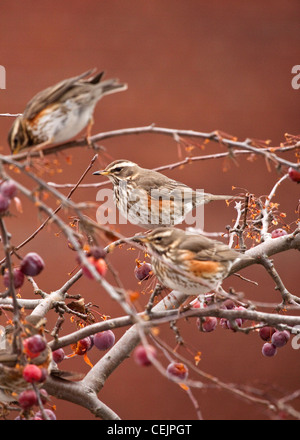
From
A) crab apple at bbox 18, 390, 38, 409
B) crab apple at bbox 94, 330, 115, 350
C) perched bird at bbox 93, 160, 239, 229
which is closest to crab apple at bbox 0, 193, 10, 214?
crab apple at bbox 18, 390, 38, 409

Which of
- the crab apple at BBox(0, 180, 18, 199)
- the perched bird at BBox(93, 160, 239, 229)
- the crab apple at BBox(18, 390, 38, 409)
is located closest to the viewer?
the crab apple at BBox(0, 180, 18, 199)

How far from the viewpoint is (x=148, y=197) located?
5.20 ft

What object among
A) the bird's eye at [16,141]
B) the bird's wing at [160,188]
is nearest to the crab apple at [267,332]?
the bird's wing at [160,188]

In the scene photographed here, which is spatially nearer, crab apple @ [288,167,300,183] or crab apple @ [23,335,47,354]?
crab apple @ [23,335,47,354]

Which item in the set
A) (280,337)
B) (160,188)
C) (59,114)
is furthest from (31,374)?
(160,188)

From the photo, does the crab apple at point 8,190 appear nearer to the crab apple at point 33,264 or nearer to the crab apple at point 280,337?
the crab apple at point 33,264

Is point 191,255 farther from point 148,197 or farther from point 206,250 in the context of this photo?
point 148,197

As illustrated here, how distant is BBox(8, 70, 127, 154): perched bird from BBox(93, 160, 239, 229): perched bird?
0.51 m

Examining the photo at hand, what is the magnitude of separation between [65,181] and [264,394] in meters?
2.03

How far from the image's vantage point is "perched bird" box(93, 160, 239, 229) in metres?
1.56

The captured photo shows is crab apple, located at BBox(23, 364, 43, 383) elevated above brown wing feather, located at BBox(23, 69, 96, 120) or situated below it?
below

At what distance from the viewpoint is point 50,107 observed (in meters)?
1.02

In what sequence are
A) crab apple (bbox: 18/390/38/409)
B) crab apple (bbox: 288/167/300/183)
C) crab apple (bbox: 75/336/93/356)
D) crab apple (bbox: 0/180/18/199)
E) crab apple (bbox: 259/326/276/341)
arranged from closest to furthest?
crab apple (bbox: 0/180/18/199) → crab apple (bbox: 18/390/38/409) → crab apple (bbox: 288/167/300/183) → crab apple (bbox: 75/336/93/356) → crab apple (bbox: 259/326/276/341)

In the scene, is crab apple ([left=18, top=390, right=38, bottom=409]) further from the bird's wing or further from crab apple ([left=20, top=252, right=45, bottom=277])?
the bird's wing
